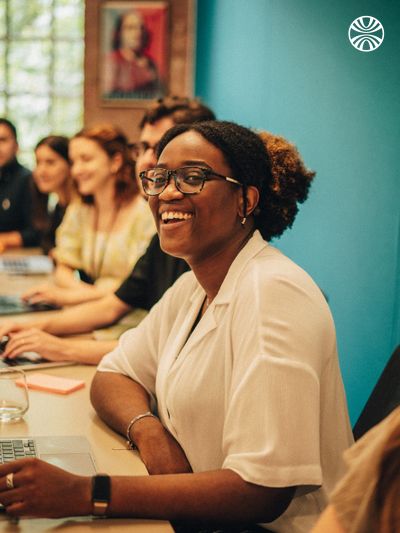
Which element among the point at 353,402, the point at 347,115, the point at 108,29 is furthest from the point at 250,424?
the point at 108,29

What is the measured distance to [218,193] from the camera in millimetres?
1395

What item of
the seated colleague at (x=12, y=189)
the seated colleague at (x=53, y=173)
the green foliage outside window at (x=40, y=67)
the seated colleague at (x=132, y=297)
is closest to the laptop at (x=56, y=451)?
the seated colleague at (x=132, y=297)

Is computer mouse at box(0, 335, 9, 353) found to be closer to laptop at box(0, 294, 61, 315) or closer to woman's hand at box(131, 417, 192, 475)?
laptop at box(0, 294, 61, 315)

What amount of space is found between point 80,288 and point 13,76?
5.26m

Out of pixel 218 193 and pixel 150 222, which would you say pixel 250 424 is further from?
pixel 150 222

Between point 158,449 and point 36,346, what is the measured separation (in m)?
0.77

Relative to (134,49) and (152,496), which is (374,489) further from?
(134,49)

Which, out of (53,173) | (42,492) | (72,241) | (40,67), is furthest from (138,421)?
(40,67)

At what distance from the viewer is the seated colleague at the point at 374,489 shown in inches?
26.3

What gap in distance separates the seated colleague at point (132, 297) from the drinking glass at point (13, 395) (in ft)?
1.42

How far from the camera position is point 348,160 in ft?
6.05

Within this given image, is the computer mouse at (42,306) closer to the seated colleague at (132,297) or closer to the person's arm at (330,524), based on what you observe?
the seated colleague at (132,297)

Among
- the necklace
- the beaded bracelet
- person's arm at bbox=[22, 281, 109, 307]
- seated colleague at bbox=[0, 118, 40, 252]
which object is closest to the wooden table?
the beaded bracelet

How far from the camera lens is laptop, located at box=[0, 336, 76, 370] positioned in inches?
76.9
